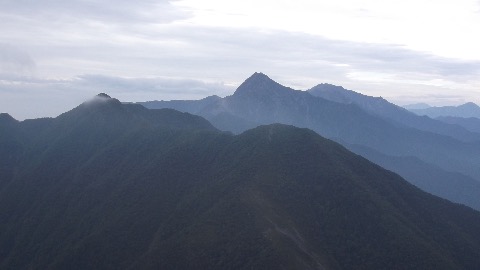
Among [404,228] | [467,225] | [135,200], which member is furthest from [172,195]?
[467,225]

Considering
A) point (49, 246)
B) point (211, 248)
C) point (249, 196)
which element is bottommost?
point (49, 246)

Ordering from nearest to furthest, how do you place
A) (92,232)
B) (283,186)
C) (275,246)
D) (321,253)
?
(275,246), (321,253), (283,186), (92,232)

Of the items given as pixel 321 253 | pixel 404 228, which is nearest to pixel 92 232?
pixel 321 253

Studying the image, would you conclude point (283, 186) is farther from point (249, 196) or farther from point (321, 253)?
point (321, 253)

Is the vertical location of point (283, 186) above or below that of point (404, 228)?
above

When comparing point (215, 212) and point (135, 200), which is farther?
point (135, 200)

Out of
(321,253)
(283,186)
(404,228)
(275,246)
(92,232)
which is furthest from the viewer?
(92,232)
